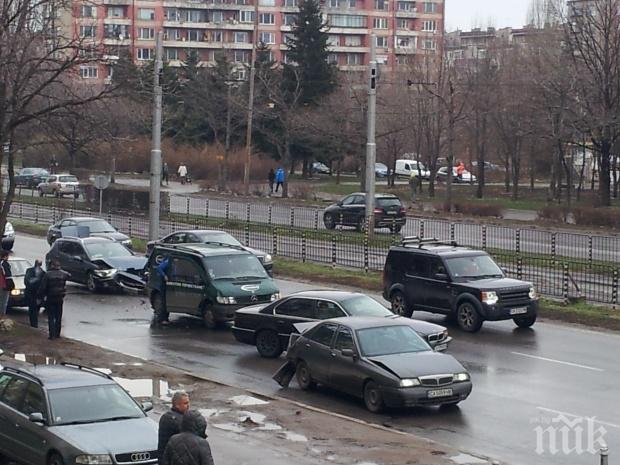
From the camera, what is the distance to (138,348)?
2305 centimetres

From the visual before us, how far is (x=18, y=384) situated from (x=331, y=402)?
18.3 ft

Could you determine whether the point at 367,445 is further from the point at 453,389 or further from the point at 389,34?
the point at 389,34

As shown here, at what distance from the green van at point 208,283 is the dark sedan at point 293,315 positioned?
257 cm

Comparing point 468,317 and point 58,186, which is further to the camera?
point 58,186

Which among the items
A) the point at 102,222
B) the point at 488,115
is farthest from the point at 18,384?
the point at 488,115

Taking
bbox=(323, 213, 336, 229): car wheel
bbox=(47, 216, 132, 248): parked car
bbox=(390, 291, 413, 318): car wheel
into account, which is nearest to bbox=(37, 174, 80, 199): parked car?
bbox=(323, 213, 336, 229): car wheel

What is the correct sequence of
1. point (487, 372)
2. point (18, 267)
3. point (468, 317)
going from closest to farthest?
point (487, 372) → point (468, 317) → point (18, 267)

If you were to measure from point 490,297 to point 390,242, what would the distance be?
13.4 meters

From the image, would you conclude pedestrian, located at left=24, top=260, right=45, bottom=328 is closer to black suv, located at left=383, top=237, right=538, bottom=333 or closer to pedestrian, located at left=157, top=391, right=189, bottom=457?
black suv, located at left=383, top=237, right=538, bottom=333

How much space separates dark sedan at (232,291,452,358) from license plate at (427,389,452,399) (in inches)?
126

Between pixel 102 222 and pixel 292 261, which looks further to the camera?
pixel 102 222

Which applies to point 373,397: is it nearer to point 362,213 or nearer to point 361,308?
point 361,308

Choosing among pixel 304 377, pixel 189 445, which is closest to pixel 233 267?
pixel 304 377

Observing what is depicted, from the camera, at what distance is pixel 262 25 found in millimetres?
132500
